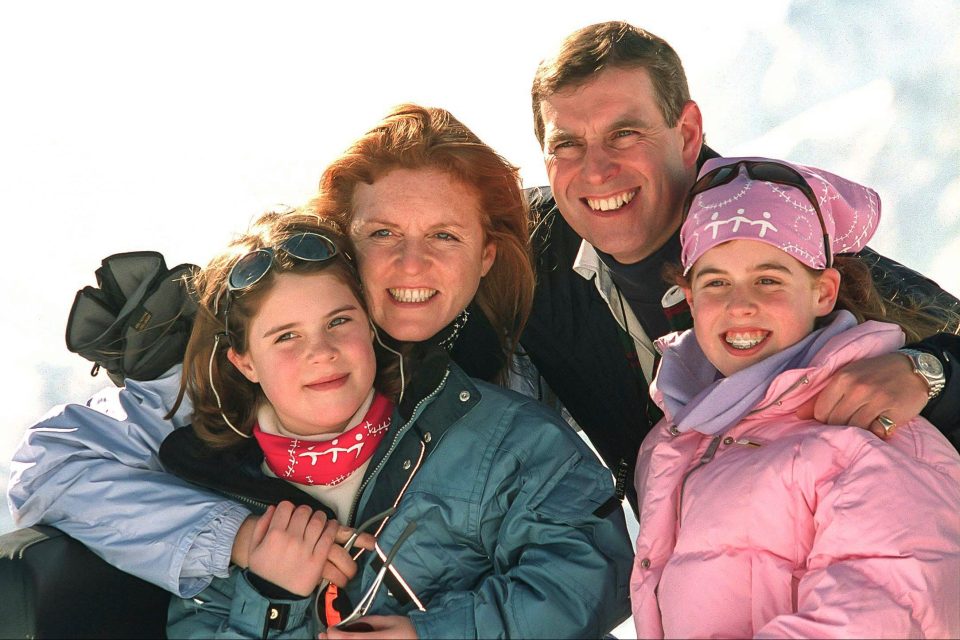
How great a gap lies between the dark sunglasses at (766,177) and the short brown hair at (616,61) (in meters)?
0.47

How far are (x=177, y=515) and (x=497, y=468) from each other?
0.74 meters

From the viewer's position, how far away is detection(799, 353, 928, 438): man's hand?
6.50 feet

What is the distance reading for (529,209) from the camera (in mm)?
3047

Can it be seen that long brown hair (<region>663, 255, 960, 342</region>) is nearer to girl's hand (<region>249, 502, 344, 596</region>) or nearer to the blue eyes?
the blue eyes

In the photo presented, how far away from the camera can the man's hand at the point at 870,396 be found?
→ 1.98 meters

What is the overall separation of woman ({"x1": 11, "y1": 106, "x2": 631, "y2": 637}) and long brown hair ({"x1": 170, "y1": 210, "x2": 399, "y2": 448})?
A: 0.28 feet

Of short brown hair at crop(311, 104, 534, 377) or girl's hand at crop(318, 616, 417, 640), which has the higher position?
short brown hair at crop(311, 104, 534, 377)

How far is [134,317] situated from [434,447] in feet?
2.84

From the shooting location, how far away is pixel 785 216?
2139 millimetres

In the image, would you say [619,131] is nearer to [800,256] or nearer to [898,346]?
[800,256]

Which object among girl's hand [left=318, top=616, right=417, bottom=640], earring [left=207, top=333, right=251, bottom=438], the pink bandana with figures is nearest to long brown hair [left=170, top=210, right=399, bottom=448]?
earring [left=207, top=333, right=251, bottom=438]

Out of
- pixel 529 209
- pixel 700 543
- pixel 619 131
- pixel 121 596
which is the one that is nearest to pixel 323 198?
pixel 529 209

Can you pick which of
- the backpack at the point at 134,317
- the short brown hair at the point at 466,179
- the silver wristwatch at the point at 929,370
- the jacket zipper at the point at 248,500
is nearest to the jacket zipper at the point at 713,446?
the silver wristwatch at the point at 929,370

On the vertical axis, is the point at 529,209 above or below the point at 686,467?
above
